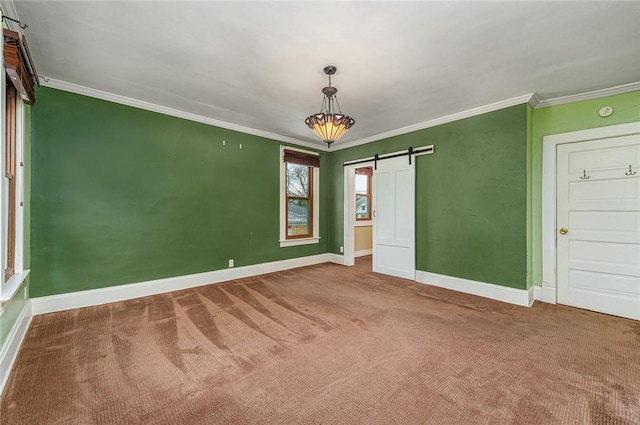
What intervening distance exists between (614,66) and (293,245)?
479cm

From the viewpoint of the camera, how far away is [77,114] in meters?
3.18

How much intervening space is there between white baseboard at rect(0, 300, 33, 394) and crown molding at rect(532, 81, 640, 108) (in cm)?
576

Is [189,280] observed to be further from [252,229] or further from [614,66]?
[614,66]

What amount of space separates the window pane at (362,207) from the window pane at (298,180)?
1.85 metres

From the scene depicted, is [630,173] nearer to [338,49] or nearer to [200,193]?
[338,49]

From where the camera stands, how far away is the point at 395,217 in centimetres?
477

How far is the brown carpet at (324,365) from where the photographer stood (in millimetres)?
1593

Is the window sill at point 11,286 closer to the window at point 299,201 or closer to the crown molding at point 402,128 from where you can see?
the crown molding at point 402,128

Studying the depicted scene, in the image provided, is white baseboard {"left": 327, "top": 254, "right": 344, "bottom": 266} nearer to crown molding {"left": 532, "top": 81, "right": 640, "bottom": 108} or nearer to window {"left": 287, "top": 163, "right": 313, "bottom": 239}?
window {"left": 287, "top": 163, "right": 313, "bottom": 239}

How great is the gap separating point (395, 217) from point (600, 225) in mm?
2524

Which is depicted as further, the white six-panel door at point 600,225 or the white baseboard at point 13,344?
the white six-panel door at point 600,225

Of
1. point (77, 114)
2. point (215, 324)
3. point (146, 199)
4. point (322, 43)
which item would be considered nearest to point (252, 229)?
point (146, 199)

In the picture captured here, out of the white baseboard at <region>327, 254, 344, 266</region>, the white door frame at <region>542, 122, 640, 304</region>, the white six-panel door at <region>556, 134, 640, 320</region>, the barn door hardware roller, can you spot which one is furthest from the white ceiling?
the white baseboard at <region>327, 254, 344, 266</region>

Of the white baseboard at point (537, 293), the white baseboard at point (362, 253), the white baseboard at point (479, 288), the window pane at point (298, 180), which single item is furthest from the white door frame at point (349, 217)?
the white baseboard at point (537, 293)
